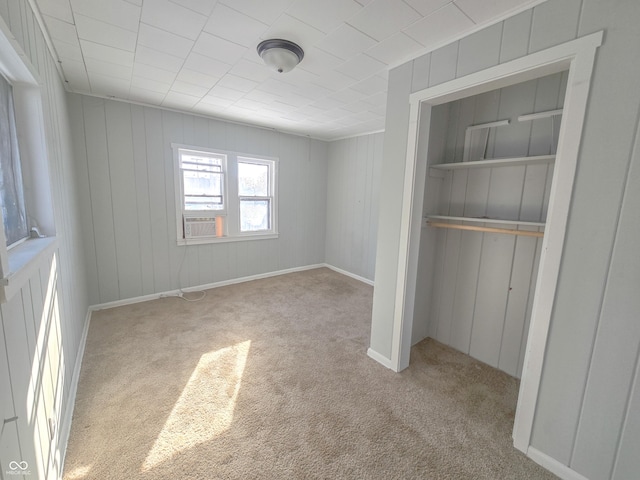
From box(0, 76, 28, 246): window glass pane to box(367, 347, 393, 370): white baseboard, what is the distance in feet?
8.12

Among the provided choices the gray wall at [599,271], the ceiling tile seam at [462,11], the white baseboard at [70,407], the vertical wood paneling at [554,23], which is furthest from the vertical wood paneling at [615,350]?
the white baseboard at [70,407]

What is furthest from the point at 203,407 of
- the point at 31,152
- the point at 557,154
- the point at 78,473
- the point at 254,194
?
the point at 254,194

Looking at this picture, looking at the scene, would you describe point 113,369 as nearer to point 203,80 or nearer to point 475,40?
point 203,80

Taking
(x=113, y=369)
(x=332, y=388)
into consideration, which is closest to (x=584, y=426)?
(x=332, y=388)

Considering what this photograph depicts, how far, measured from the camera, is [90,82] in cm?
260

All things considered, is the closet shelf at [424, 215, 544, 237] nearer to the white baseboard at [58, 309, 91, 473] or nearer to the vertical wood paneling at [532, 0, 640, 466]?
the vertical wood paneling at [532, 0, 640, 466]

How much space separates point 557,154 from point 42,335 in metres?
2.69

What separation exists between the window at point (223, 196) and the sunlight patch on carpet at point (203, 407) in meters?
2.06

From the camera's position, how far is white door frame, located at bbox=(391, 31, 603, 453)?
1.26 m

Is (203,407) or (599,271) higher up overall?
(599,271)

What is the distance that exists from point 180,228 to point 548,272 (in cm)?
390

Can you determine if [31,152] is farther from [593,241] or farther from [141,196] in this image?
[593,241]

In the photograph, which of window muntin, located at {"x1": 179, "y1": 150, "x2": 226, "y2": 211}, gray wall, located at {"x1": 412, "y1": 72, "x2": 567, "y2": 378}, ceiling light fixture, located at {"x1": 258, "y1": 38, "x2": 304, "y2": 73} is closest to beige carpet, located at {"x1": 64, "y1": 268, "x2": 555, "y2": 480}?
gray wall, located at {"x1": 412, "y1": 72, "x2": 567, "y2": 378}

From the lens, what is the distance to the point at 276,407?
1.79 m
